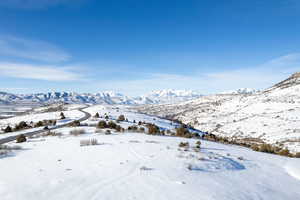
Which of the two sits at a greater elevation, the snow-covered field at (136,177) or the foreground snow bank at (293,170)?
the snow-covered field at (136,177)

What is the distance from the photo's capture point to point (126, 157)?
9.30m

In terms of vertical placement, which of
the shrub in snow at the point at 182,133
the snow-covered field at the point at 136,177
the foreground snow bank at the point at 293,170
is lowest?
the shrub in snow at the point at 182,133

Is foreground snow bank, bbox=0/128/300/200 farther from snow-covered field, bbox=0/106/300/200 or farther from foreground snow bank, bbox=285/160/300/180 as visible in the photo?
foreground snow bank, bbox=285/160/300/180

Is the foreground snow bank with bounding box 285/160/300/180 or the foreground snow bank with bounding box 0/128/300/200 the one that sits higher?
the foreground snow bank with bounding box 0/128/300/200

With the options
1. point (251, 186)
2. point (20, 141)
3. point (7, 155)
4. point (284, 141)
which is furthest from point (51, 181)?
point (284, 141)

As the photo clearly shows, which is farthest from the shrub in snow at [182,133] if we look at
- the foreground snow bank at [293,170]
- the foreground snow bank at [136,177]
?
the foreground snow bank at [136,177]

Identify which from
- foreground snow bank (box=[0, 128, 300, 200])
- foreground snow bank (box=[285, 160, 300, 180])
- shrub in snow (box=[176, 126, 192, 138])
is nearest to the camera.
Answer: foreground snow bank (box=[0, 128, 300, 200])

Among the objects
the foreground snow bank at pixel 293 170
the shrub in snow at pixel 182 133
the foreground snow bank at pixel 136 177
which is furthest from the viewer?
the shrub in snow at pixel 182 133

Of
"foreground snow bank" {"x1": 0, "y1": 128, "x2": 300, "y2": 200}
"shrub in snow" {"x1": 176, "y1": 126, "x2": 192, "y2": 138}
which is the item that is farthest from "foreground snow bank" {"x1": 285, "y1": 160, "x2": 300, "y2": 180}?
"shrub in snow" {"x1": 176, "y1": 126, "x2": 192, "y2": 138}

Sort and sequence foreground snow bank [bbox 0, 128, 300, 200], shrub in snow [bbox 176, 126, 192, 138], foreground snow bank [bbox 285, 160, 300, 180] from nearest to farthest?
foreground snow bank [bbox 0, 128, 300, 200] → foreground snow bank [bbox 285, 160, 300, 180] → shrub in snow [bbox 176, 126, 192, 138]

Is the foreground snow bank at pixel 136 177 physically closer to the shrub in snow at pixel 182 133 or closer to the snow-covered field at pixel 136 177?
the snow-covered field at pixel 136 177

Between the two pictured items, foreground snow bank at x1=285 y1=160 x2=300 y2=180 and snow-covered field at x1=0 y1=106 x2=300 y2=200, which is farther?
foreground snow bank at x1=285 y1=160 x2=300 y2=180

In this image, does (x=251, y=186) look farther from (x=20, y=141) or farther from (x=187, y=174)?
(x=20, y=141)

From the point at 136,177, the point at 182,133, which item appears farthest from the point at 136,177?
the point at 182,133
